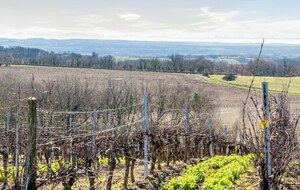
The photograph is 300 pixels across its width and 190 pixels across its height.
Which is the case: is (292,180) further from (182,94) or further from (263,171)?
(182,94)

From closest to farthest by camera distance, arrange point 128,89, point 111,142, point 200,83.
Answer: point 111,142 → point 128,89 → point 200,83

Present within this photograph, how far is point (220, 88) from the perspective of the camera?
68625 millimetres

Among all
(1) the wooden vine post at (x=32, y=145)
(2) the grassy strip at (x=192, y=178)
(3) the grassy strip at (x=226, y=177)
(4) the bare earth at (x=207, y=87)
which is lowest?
(4) the bare earth at (x=207, y=87)

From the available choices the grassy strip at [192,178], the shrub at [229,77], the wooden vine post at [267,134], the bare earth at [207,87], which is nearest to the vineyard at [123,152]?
the grassy strip at [192,178]

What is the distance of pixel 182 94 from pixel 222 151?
21.0 metres

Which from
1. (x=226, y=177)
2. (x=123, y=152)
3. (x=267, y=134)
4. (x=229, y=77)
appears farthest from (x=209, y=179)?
(x=229, y=77)

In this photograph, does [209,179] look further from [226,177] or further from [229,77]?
[229,77]

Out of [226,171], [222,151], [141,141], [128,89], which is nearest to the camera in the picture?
[226,171]

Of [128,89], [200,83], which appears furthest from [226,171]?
[200,83]

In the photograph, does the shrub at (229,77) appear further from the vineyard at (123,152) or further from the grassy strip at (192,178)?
the grassy strip at (192,178)

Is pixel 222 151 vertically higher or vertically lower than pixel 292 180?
lower

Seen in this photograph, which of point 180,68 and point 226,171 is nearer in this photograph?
point 226,171

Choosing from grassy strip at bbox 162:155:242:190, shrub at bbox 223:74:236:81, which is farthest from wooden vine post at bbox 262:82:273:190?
shrub at bbox 223:74:236:81

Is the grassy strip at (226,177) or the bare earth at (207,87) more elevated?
the grassy strip at (226,177)
